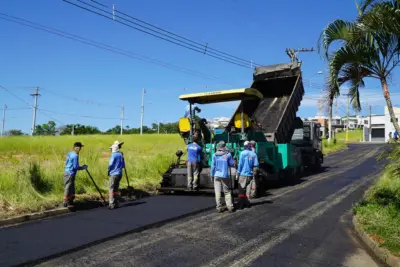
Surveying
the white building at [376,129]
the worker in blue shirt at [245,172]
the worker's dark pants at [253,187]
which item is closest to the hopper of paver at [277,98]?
the worker's dark pants at [253,187]

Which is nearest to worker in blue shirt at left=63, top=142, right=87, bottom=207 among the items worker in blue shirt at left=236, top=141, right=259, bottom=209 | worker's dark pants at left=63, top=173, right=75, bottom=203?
worker's dark pants at left=63, top=173, right=75, bottom=203

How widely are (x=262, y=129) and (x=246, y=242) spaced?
6.94 metres

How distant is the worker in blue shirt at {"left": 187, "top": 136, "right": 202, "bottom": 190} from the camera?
10.6m

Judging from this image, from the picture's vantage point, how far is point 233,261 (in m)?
5.13

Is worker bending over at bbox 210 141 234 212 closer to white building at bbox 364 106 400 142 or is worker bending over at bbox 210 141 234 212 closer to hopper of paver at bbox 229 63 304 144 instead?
hopper of paver at bbox 229 63 304 144

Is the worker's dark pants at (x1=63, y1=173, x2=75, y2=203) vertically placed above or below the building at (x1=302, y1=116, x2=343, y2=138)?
below

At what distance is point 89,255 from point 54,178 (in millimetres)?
5407

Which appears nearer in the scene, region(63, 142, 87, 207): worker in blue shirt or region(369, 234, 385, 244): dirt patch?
region(369, 234, 385, 244): dirt patch

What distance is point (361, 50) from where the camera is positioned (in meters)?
7.34

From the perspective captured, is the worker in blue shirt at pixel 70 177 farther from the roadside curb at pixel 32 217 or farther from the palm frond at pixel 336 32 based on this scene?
the palm frond at pixel 336 32

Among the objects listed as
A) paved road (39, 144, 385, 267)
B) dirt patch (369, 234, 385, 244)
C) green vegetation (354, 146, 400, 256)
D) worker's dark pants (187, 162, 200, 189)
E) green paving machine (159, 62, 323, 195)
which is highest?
green paving machine (159, 62, 323, 195)

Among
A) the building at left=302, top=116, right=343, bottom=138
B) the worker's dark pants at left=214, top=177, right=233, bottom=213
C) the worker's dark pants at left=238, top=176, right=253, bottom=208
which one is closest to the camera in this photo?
the worker's dark pants at left=214, top=177, right=233, bottom=213

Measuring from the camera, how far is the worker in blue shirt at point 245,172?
9031mm

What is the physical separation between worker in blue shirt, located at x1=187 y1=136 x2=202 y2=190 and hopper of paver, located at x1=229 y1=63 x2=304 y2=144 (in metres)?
3.02
